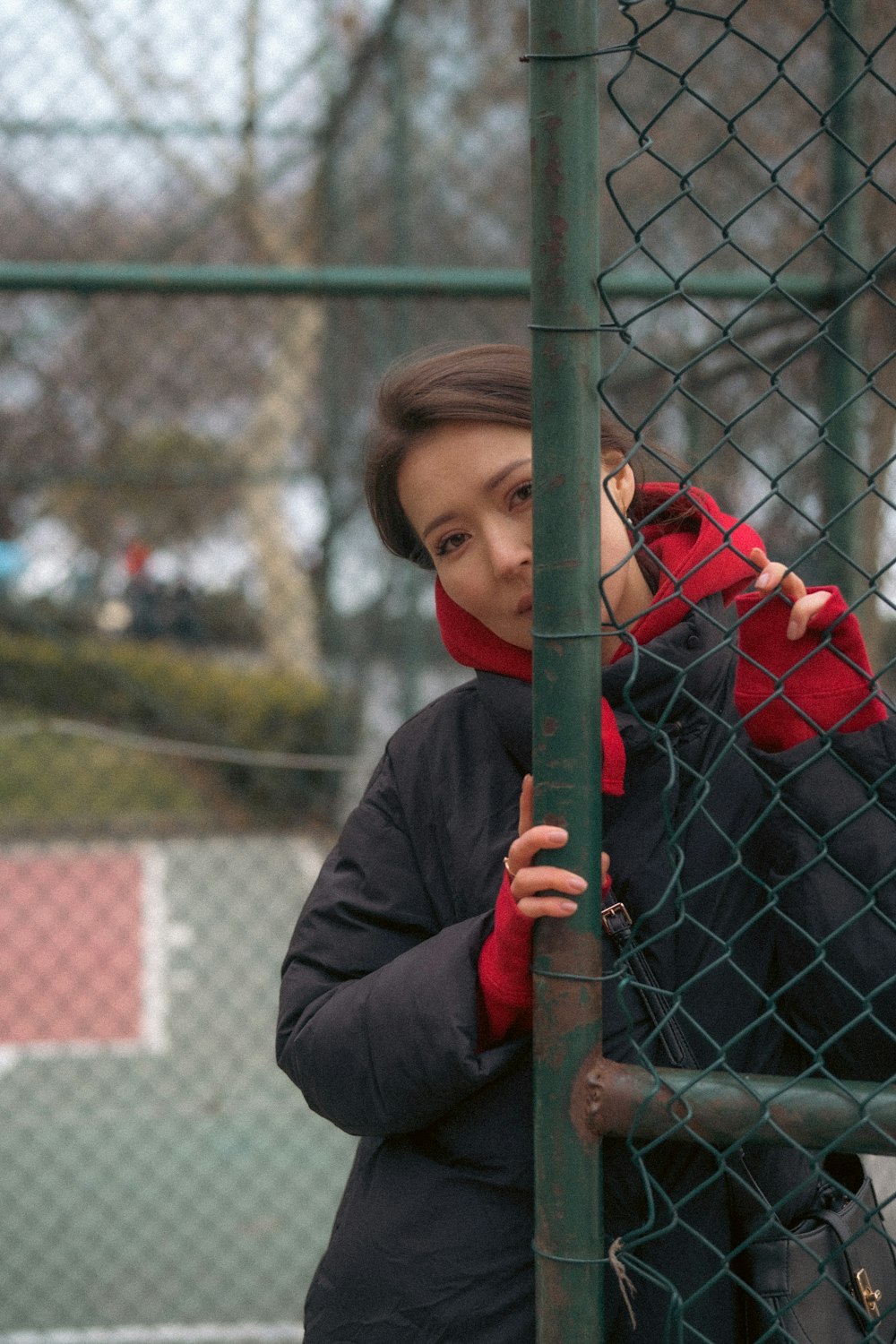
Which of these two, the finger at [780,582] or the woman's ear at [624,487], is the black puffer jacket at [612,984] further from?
the woman's ear at [624,487]

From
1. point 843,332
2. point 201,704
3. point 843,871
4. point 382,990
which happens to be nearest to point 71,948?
point 201,704

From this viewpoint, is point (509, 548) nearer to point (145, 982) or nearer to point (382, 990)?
point (382, 990)

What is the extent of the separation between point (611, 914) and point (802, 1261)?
398mm

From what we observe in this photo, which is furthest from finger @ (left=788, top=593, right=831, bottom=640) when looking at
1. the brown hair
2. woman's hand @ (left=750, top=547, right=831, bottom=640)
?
the brown hair

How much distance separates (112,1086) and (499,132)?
355 cm

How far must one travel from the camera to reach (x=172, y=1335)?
112 inches

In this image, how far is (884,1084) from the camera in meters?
1.25

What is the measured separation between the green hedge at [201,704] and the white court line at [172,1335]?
382cm

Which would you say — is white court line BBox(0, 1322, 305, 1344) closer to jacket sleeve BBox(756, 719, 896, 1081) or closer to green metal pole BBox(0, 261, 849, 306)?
jacket sleeve BBox(756, 719, 896, 1081)

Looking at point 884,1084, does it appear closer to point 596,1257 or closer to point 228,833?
point 596,1257

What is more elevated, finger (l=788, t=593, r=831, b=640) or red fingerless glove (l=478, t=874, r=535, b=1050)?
finger (l=788, t=593, r=831, b=640)

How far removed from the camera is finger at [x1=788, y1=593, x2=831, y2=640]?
4.12 ft

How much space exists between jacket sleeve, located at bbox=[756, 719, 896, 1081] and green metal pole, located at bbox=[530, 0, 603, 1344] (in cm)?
20

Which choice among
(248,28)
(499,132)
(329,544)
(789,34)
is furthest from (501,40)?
(329,544)
